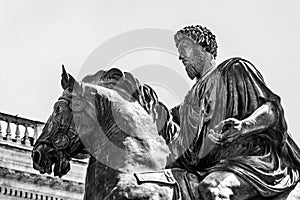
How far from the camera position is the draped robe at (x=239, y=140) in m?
11.7

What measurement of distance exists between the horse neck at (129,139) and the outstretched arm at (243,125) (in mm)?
470

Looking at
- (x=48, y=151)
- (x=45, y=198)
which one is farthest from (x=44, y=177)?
(x=48, y=151)

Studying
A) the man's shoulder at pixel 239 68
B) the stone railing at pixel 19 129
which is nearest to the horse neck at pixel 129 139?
the man's shoulder at pixel 239 68

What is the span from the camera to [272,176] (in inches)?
460

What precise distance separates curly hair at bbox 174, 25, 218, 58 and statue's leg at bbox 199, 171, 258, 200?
1274 millimetres

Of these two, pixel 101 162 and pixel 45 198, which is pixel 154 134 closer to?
pixel 101 162

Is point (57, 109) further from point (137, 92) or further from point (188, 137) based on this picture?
point (188, 137)

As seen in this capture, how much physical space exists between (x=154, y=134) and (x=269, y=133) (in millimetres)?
971

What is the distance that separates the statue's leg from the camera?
11.4 meters

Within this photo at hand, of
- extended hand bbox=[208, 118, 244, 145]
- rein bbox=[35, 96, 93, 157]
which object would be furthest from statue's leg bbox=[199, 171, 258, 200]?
rein bbox=[35, 96, 93, 157]

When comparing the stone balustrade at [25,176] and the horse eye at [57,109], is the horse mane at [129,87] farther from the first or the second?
the stone balustrade at [25,176]

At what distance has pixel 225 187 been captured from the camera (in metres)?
11.5

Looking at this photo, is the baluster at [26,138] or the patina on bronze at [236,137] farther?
the baluster at [26,138]

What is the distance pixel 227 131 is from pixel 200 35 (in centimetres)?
109
